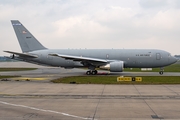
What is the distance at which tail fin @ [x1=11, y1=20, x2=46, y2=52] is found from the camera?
124 ft

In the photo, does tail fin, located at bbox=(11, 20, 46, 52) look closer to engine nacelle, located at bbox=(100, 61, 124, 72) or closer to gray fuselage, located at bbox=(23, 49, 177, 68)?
gray fuselage, located at bbox=(23, 49, 177, 68)

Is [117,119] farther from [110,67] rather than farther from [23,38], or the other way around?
[23,38]

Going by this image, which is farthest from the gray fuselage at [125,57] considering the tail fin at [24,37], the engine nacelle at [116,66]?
the engine nacelle at [116,66]

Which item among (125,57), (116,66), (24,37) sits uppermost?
(24,37)

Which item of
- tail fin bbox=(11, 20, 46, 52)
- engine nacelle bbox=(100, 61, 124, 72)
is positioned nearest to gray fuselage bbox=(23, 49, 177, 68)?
tail fin bbox=(11, 20, 46, 52)

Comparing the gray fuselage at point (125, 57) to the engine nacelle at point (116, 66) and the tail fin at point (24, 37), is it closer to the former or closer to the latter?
the tail fin at point (24, 37)

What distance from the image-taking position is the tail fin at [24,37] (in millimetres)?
37812

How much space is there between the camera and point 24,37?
37.9 meters

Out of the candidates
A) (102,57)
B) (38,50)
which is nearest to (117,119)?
(102,57)

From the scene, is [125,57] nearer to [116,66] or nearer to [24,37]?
[116,66]

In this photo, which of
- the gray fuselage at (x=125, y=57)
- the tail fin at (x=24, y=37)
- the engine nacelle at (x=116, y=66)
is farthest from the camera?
the tail fin at (x=24, y=37)

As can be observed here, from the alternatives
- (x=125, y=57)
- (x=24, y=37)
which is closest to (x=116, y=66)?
(x=125, y=57)

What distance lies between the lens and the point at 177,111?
1028cm

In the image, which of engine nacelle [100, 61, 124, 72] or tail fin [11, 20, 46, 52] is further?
tail fin [11, 20, 46, 52]
